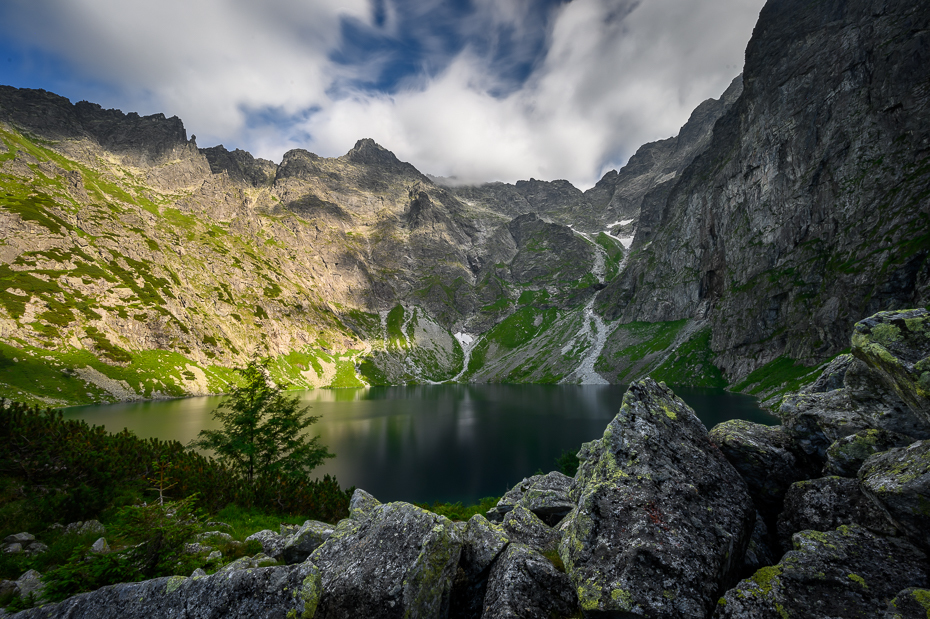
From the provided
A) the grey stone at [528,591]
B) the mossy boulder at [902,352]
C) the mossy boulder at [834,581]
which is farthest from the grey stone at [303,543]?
the mossy boulder at [902,352]

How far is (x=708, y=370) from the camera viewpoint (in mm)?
137500

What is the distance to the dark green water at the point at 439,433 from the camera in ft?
142

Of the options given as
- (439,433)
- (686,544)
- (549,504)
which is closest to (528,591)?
(686,544)

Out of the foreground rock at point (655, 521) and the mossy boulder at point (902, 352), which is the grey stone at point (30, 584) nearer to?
the foreground rock at point (655, 521)

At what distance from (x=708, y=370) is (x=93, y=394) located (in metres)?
209

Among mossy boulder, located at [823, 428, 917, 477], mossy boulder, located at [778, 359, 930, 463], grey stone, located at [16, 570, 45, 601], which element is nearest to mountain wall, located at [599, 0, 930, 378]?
mossy boulder, located at [778, 359, 930, 463]

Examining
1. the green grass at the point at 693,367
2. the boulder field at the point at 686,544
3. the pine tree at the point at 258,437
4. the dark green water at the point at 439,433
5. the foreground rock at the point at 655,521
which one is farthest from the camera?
the green grass at the point at 693,367

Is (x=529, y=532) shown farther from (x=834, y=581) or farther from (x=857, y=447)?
(x=857, y=447)

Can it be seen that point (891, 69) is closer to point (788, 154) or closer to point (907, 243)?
point (788, 154)

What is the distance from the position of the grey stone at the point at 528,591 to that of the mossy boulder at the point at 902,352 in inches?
295

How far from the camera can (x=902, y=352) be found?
7.36 metres

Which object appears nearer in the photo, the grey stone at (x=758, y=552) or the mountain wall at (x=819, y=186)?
the grey stone at (x=758, y=552)

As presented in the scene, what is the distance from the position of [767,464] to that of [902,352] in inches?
147

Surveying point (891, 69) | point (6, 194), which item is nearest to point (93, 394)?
point (6, 194)
